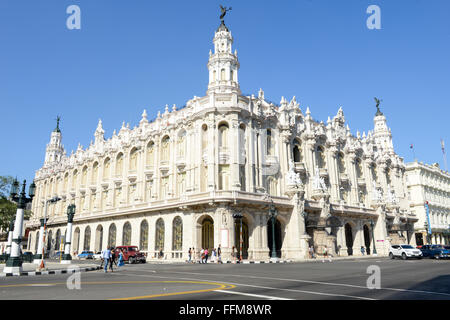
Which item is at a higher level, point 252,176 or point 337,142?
point 337,142

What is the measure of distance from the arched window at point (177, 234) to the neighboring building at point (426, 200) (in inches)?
2088

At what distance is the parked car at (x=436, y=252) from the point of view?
1359 inches

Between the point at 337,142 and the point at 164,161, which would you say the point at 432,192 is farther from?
the point at 164,161

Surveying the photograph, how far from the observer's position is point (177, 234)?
38.2 m

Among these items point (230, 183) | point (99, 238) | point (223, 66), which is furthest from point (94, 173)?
point (230, 183)

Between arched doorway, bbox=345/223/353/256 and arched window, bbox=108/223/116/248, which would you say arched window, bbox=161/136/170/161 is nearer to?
arched window, bbox=108/223/116/248

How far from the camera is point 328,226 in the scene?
135ft

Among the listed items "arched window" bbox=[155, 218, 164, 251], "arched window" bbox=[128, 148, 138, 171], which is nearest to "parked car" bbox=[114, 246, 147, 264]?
"arched window" bbox=[155, 218, 164, 251]

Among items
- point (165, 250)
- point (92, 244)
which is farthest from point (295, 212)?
point (92, 244)

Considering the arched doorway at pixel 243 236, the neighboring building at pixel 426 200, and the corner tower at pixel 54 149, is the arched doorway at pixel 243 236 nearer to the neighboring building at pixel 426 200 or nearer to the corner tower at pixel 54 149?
the neighboring building at pixel 426 200

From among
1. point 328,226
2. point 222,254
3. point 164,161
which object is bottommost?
point 222,254

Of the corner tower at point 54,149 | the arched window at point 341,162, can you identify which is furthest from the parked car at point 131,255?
the corner tower at point 54,149

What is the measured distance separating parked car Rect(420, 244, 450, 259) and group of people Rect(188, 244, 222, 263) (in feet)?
70.8
